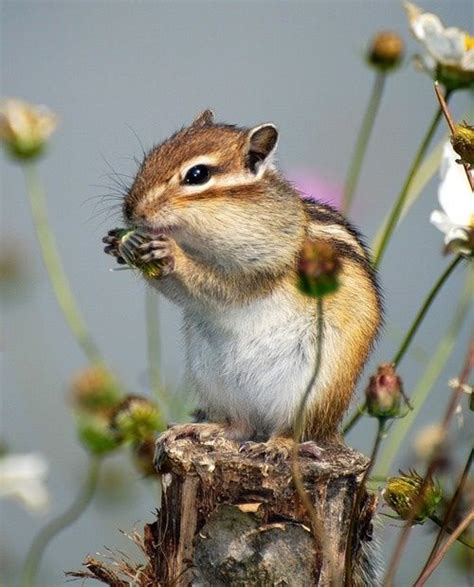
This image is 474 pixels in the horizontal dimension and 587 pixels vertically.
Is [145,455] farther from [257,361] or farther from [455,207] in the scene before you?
[455,207]

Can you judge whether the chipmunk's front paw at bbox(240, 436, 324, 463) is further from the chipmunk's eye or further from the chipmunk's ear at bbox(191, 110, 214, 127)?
the chipmunk's ear at bbox(191, 110, 214, 127)

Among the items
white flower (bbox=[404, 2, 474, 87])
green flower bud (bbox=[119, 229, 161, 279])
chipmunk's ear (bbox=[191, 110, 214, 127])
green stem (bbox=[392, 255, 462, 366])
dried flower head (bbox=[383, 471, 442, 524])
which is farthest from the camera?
chipmunk's ear (bbox=[191, 110, 214, 127])

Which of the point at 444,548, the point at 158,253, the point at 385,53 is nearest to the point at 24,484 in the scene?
the point at 444,548

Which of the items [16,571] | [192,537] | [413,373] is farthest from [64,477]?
[192,537]

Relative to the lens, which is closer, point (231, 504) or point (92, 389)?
point (231, 504)

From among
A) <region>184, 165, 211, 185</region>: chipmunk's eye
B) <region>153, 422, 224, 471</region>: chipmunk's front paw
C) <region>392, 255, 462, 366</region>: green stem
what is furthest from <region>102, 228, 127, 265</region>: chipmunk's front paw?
<region>392, 255, 462, 366</region>: green stem

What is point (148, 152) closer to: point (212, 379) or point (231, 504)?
point (212, 379)

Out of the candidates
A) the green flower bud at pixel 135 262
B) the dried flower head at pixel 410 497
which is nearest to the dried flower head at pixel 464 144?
the dried flower head at pixel 410 497
